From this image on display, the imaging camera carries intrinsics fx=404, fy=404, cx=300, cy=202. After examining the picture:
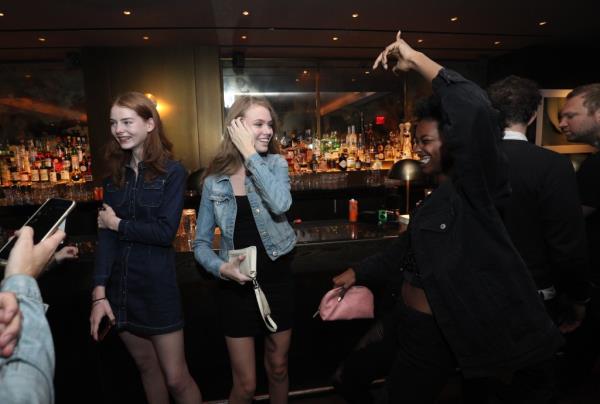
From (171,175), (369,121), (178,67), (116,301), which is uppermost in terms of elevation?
(178,67)

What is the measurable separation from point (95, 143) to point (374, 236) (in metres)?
4.93

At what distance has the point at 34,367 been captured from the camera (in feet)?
2.71

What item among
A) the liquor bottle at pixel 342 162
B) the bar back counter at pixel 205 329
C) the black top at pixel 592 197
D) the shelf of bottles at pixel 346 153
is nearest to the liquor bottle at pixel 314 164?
the shelf of bottles at pixel 346 153

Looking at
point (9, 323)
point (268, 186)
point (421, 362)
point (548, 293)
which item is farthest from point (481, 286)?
point (9, 323)

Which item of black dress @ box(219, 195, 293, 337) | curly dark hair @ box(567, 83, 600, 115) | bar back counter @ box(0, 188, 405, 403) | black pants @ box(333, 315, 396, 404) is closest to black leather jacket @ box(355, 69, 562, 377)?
black pants @ box(333, 315, 396, 404)

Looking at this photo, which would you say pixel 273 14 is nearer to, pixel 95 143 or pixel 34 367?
pixel 95 143

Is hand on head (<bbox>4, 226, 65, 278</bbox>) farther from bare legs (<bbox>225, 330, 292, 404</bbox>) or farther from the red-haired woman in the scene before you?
bare legs (<bbox>225, 330, 292, 404</bbox>)

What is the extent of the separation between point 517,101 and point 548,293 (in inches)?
34.0

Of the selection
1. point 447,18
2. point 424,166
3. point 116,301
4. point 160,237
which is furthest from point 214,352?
point 447,18

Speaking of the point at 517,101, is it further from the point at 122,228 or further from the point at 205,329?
the point at 205,329

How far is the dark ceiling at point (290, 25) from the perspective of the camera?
423 centimetres

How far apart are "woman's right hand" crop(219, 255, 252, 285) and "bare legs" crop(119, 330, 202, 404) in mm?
384

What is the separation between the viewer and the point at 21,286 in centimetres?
89

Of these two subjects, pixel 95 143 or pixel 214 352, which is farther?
pixel 95 143
